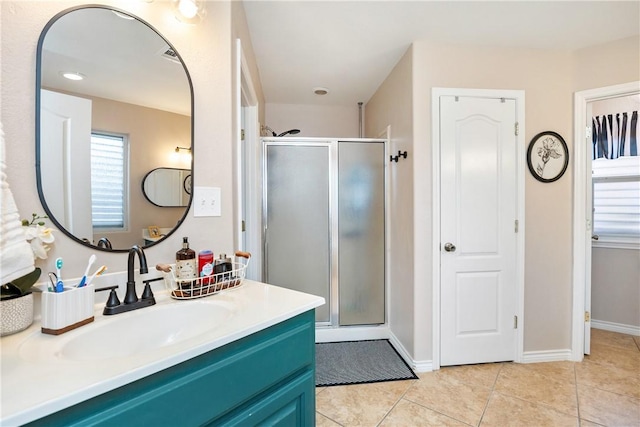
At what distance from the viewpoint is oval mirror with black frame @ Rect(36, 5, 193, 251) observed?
3.06 ft

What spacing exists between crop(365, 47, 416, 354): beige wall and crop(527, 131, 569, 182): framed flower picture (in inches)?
37.4

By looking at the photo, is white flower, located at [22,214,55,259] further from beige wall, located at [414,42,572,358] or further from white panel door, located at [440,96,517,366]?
white panel door, located at [440,96,517,366]

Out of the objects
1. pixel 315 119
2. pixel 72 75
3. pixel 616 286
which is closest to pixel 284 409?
pixel 72 75

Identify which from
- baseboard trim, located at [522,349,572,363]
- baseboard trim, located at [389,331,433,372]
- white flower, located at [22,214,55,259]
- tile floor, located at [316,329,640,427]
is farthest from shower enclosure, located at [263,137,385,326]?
white flower, located at [22,214,55,259]

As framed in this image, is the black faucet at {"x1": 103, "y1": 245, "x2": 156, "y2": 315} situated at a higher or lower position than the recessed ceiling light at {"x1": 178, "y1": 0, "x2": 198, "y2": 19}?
lower

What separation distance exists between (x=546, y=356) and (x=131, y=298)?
2.86 metres

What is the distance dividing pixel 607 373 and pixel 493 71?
2.38 metres

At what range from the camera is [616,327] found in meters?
2.76

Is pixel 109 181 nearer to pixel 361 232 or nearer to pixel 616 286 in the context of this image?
pixel 361 232

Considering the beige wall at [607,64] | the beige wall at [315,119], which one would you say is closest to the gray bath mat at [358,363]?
the beige wall at [315,119]

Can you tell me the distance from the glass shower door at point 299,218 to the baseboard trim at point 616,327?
8.86 feet

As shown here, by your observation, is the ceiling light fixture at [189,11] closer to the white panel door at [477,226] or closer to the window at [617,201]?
the white panel door at [477,226]

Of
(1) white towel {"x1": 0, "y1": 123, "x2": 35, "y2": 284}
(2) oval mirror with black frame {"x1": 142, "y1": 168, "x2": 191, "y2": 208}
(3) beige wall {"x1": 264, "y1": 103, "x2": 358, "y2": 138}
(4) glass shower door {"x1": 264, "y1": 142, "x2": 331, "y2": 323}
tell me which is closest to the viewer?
(1) white towel {"x1": 0, "y1": 123, "x2": 35, "y2": 284}

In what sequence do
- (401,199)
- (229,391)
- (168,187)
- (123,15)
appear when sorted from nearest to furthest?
(229,391) < (123,15) < (168,187) < (401,199)
